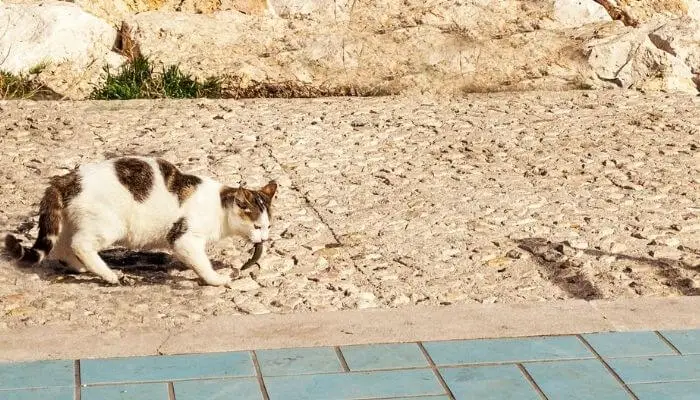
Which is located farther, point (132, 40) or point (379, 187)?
point (132, 40)

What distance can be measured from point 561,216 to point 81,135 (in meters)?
3.62

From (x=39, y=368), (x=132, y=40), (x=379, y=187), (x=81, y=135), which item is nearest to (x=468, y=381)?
(x=39, y=368)

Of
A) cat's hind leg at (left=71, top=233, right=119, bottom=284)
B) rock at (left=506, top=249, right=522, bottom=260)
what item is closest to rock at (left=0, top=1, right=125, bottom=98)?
cat's hind leg at (left=71, top=233, right=119, bottom=284)

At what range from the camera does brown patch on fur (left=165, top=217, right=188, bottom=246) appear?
573 centimetres

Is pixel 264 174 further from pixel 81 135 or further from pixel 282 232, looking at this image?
pixel 81 135

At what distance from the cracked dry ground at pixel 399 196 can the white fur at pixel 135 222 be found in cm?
16

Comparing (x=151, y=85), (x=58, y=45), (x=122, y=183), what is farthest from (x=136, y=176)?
(x=58, y=45)

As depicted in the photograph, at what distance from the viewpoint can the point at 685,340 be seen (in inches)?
195

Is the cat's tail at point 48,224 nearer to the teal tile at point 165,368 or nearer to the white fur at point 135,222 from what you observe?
the white fur at point 135,222

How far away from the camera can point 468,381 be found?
451 cm

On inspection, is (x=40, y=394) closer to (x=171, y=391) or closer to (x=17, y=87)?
(x=171, y=391)

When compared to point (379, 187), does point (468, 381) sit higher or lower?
higher

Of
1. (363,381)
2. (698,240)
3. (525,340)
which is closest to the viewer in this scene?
(363,381)

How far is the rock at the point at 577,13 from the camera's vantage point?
1064cm
